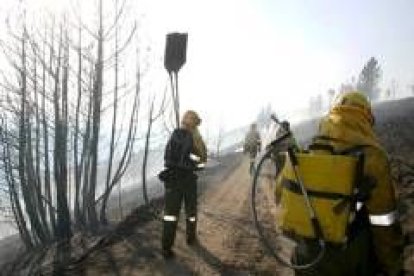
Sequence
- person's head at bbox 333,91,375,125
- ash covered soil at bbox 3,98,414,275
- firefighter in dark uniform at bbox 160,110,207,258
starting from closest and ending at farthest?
1. person's head at bbox 333,91,375,125
2. ash covered soil at bbox 3,98,414,275
3. firefighter in dark uniform at bbox 160,110,207,258

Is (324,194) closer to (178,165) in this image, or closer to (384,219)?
(384,219)

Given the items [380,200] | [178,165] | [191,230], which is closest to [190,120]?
[178,165]

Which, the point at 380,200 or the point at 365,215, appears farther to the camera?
the point at 365,215

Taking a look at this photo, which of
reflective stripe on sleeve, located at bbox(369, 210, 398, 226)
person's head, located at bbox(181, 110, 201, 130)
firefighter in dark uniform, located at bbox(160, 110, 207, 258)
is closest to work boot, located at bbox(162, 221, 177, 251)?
firefighter in dark uniform, located at bbox(160, 110, 207, 258)

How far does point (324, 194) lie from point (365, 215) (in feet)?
1.37

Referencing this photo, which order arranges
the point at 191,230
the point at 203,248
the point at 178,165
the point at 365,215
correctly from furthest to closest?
the point at 191,230 < the point at 203,248 < the point at 178,165 < the point at 365,215

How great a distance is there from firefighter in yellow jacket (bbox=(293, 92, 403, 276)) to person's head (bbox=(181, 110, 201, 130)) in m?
6.17

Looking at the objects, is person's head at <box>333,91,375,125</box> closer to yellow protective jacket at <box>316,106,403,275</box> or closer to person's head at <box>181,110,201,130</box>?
yellow protective jacket at <box>316,106,403,275</box>

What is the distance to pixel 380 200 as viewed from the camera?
14.9ft

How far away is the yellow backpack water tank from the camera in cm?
456

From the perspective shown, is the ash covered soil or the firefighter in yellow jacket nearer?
the firefighter in yellow jacket

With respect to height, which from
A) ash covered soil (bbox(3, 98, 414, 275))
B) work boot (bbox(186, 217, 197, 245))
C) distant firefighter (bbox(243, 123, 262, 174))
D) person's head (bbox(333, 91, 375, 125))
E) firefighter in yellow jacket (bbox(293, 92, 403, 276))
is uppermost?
person's head (bbox(333, 91, 375, 125))

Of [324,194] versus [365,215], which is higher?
[324,194]

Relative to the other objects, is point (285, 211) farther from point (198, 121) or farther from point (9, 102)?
point (9, 102)
